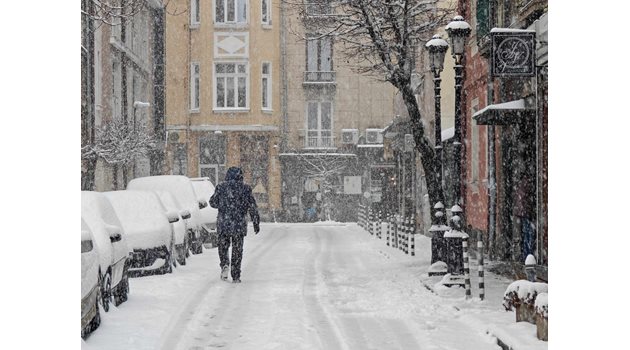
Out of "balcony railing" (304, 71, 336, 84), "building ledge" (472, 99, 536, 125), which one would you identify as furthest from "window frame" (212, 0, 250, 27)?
"building ledge" (472, 99, 536, 125)

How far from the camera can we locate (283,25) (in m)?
9.88

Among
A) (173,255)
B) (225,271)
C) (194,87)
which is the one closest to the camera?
(194,87)

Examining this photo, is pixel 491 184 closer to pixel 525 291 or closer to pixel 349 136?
pixel 349 136

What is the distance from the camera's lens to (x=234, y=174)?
10.3 metres

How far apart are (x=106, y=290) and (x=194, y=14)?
8.45 ft

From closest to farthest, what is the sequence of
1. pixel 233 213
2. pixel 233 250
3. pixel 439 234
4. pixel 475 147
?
1. pixel 233 213
2. pixel 233 250
3. pixel 439 234
4. pixel 475 147

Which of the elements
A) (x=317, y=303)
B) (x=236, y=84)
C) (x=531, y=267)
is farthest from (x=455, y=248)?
(x=531, y=267)

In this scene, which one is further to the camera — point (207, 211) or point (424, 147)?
point (207, 211)

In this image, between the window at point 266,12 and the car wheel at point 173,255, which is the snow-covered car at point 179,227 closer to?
the car wheel at point 173,255

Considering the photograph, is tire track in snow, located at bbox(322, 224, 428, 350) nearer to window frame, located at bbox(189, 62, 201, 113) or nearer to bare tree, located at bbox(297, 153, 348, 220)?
bare tree, located at bbox(297, 153, 348, 220)

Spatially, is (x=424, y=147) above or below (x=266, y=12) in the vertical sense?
below
